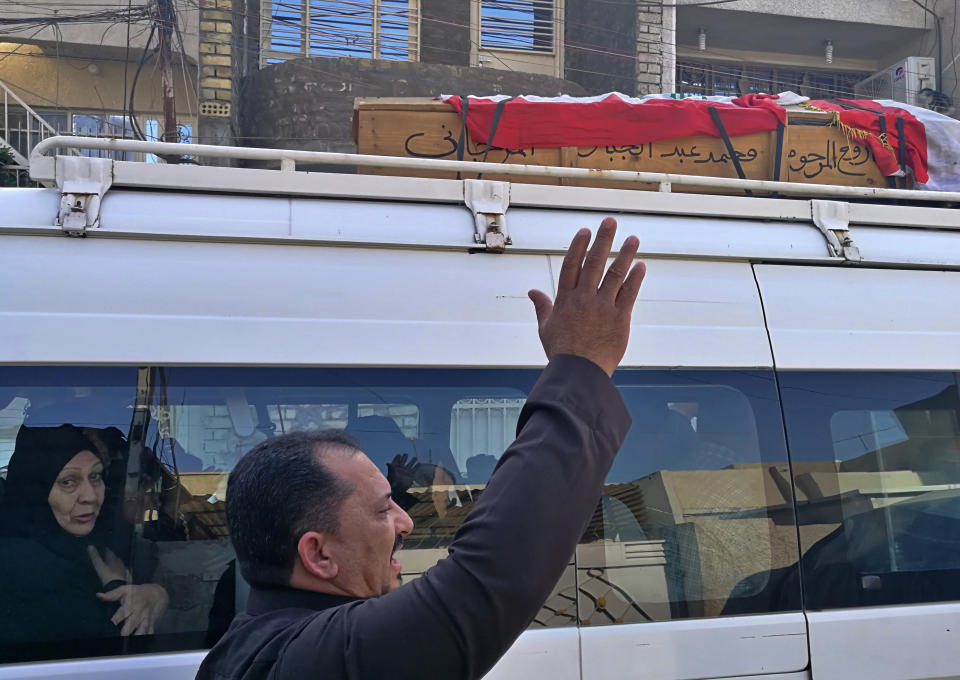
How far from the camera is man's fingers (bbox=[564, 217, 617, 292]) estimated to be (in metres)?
1.09

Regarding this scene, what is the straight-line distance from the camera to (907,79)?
1320cm

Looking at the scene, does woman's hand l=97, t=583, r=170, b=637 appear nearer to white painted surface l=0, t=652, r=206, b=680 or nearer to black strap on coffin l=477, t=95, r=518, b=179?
white painted surface l=0, t=652, r=206, b=680

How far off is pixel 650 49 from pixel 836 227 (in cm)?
993

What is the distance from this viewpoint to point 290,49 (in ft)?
36.9

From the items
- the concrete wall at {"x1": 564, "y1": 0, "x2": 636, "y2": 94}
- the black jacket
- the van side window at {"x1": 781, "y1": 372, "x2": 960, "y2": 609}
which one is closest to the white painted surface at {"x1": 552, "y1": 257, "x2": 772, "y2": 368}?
the van side window at {"x1": 781, "y1": 372, "x2": 960, "y2": 609}

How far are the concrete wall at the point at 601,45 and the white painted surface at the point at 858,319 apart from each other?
9733mm

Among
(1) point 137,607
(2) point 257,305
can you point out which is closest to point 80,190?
(2) point 257,305

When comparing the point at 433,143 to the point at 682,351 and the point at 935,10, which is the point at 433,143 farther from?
the point at 935,10

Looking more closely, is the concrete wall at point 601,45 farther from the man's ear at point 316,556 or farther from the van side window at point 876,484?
the man's ear at point 316,556

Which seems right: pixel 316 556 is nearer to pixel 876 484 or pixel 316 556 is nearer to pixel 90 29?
pixel 876 484

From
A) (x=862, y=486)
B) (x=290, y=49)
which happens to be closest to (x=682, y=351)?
(x=862, y=486)

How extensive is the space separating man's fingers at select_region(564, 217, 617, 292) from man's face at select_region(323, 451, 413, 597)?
434 mm

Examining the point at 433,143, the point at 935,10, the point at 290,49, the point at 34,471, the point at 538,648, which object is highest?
the point at 935,10

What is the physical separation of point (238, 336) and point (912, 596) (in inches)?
76.7
